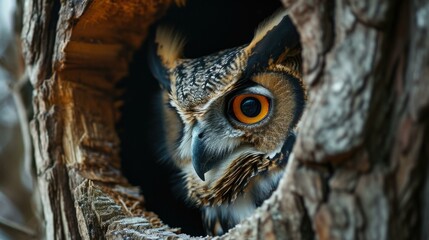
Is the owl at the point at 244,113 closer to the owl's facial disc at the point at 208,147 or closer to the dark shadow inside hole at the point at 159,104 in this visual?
the owl's facial disc at the point at 208,147

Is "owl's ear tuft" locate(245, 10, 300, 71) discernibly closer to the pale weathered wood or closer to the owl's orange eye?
the owl's orange eye

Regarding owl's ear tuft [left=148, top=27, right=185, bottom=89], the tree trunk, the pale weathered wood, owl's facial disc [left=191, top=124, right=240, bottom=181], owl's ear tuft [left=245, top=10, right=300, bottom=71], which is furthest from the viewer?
owl's ear tuft [left=148, top=27, right=185, bottom=89]

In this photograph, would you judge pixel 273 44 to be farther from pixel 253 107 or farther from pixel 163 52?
pixel 163 52

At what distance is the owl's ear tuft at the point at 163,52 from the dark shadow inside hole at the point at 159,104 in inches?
1.7

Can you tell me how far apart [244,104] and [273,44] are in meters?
0.24

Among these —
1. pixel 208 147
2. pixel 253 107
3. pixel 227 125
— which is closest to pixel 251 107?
pixel 253 107

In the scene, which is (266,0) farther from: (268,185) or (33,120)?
(33,120)

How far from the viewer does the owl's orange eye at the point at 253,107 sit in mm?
2018

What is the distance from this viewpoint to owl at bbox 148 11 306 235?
1978 mm

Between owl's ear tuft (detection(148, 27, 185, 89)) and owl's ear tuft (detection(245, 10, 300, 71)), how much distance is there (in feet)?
1.54

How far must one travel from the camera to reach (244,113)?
6.65 feet

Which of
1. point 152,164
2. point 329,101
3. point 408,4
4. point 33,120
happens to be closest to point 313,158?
point 329,101

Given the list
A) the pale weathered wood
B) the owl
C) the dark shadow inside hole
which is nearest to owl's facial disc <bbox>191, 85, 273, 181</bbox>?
the owl

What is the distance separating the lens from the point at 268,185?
205cm
